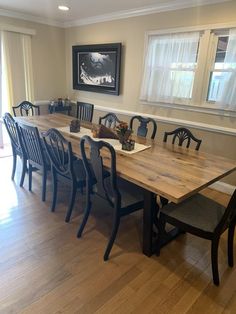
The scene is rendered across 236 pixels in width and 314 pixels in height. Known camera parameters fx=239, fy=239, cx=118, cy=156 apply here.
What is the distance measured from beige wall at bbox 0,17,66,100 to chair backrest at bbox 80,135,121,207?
11.0 ft

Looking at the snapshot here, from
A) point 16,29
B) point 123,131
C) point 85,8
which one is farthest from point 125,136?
point 16,29

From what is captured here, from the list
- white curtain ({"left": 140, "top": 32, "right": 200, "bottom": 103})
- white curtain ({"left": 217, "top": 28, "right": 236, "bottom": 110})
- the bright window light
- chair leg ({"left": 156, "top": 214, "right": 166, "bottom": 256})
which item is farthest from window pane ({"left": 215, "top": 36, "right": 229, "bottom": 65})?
the bright window light

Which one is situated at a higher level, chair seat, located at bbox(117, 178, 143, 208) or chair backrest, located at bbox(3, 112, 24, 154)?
chair backrest, located at bbox(3, 112, 24, 154)

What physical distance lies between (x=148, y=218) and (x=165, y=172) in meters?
0.40

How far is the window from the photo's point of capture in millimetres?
2945

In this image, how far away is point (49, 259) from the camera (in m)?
1.96

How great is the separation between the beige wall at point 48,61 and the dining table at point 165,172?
290cm

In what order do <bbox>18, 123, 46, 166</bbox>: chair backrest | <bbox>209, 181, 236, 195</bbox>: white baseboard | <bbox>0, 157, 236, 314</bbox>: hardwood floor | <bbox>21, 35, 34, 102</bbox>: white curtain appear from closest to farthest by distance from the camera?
<bbox>0, 157, 236, 314</bbox>: hardwood floor < <bbox>18, 123, 46, 166</bbox>: chair backrest < <bbox>209, 181, 236, 195</bbox>: white baseboard < <bbox>21, 35, 34, 102</bbox>: white curtain

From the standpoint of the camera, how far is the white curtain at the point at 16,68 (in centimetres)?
427

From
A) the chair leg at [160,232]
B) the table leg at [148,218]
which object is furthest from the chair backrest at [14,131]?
the chair leg at [160,232]

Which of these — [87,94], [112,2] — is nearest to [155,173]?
[112,2]

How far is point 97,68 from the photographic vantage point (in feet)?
14.9

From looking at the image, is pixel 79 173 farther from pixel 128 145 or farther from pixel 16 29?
pixel 16 29

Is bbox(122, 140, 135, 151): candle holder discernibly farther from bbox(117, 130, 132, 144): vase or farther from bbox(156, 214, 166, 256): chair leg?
bbox(156, 214, 166, 256): chair leg
